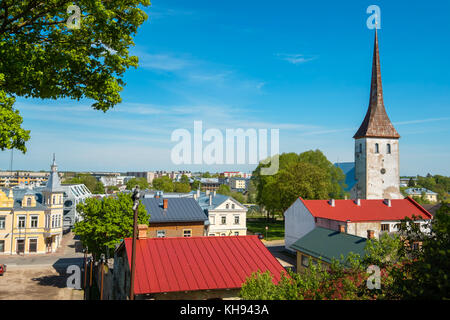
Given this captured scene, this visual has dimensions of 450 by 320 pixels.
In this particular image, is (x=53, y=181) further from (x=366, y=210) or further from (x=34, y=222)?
(x=366, y=210)

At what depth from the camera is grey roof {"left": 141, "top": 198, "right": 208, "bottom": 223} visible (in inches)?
1551

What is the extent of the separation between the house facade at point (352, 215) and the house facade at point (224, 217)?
7737 millimetres

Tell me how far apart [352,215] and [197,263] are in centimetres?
2772

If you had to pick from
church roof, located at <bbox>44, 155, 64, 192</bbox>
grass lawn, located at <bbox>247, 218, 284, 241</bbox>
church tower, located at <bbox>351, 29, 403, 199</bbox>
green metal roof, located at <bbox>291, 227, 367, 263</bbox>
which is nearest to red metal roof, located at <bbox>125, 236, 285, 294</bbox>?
green metal roof, located at <bbox>291, 227, 367, 263</bbox>

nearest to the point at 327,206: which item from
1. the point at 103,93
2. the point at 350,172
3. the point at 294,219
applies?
the point at 294,219

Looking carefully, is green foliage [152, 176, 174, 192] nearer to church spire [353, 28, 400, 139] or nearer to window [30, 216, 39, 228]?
window [30, 216, 39, 228]

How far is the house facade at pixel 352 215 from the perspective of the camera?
3591cm

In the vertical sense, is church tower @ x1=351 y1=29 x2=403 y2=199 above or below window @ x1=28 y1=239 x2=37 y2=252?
A: above

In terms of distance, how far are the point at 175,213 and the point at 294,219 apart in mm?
15186

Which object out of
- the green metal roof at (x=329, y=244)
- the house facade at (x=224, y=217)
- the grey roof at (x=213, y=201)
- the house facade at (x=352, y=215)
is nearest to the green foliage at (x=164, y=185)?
the grey roof at (x=213, y=201)

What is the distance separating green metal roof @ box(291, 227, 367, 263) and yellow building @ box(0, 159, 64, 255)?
3469 cm

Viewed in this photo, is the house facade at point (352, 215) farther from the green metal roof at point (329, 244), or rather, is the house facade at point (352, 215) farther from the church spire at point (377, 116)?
the church spire at point (377, 116)

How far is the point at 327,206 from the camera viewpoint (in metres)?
40.0

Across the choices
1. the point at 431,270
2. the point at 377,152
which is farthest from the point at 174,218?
the point at 377,152
